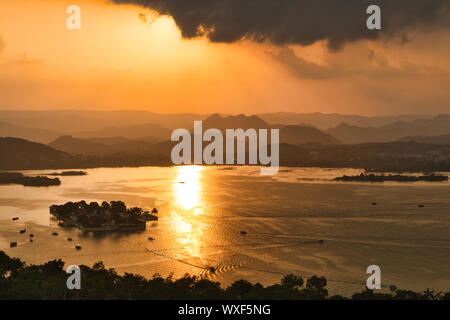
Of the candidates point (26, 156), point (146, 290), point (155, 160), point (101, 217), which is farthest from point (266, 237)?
point (155, 160)

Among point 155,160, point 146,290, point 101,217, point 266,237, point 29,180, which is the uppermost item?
point 155,160

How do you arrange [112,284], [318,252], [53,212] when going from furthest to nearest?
1. [53,212]
2. [318,252]
3. [112,284]

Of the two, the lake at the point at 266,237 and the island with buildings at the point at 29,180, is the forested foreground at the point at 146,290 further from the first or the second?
the island with buildings at the point at 29,180

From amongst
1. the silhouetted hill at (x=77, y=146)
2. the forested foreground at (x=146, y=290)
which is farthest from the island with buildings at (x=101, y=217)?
the silhouetted hill at (x=77, y=146)

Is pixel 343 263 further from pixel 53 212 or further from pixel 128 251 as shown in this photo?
pixel 53 212

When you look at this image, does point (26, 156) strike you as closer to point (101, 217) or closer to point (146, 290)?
point (101, 217)
